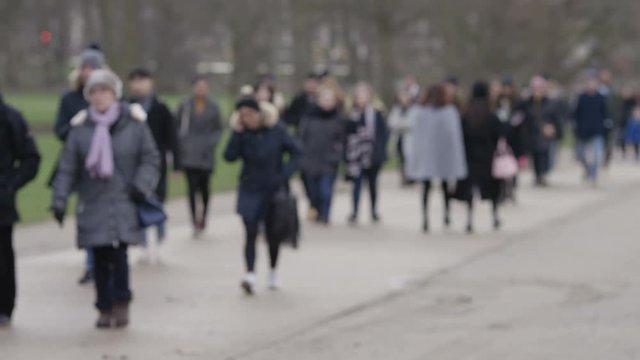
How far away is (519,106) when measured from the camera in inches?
963

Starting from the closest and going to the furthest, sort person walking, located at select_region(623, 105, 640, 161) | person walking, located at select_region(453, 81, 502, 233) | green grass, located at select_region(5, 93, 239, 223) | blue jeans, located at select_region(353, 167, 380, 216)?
person walking, located at select_region(453, 81, 502, 233), blue jeans, located at select_region(353, 167, 380, 216), green grass, located at select_region(5, 93, 239, 223), person walking, located at select_region(623, 105, 640, 161)

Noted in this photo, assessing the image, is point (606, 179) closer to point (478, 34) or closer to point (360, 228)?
point (360, 228)

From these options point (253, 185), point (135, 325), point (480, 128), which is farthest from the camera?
point (480, 128)

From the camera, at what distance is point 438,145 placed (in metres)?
18.0

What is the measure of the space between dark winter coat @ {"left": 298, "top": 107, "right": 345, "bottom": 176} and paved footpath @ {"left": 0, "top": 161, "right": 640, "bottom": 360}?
68 centimetres

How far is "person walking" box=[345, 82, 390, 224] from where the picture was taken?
63.0 ft

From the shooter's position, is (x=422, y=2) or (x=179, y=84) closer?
(x=422, y=2)

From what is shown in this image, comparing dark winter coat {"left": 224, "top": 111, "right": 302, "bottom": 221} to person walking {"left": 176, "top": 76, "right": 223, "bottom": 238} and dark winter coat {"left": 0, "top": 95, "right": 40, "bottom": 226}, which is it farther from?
person walking {"left": 176, "top": 76, "right": 223, "bottom": 238}

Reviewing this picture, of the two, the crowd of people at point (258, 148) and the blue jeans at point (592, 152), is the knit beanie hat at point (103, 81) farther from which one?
the blue jeans at point (592, 152)

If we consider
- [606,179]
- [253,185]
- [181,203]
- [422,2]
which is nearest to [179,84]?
[422,2]

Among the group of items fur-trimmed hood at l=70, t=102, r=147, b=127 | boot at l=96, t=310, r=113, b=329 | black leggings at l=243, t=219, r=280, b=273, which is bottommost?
boot at l=96, t=310, r=113, b=329

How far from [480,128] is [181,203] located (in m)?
5.64

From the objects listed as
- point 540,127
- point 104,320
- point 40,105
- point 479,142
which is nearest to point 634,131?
point 540,127

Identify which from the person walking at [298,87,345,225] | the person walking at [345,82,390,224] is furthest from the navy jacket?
the person walking at [345,82,390,224]
